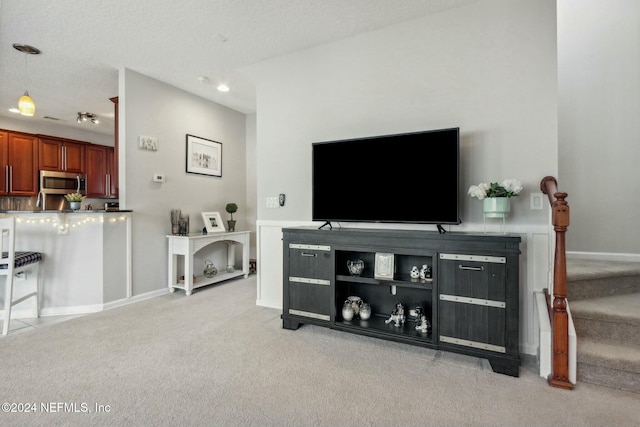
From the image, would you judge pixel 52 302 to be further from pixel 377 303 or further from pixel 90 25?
pixel 377 303

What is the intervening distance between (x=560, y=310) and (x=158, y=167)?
Answer: 13.5 ft

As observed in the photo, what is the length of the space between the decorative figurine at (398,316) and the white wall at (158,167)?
2.88m

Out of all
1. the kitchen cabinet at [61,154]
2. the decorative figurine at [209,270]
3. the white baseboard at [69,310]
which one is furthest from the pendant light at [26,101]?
the kitchen cabinet at [61,154]

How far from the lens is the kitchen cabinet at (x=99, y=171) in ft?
20.2

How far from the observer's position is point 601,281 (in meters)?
2.31

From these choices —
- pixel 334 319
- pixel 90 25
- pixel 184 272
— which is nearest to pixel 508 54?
pixel 334 319

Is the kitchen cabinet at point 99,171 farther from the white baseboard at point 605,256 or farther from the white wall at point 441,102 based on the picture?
the white baseboard at point 605,256

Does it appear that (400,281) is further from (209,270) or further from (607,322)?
(209,270)

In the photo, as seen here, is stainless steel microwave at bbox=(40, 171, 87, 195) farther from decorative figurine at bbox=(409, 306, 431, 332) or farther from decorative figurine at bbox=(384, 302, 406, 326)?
decorative figurine at bbox=(409, 306, 431, 332)

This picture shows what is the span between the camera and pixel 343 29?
9.09 feet

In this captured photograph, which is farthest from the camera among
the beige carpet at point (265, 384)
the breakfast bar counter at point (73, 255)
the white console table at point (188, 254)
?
the white console table at point (188, 254)

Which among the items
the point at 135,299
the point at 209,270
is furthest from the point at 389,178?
the point at 135,299

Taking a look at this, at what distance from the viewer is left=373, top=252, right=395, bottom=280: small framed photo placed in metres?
2.36

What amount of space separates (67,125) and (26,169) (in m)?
1.18
